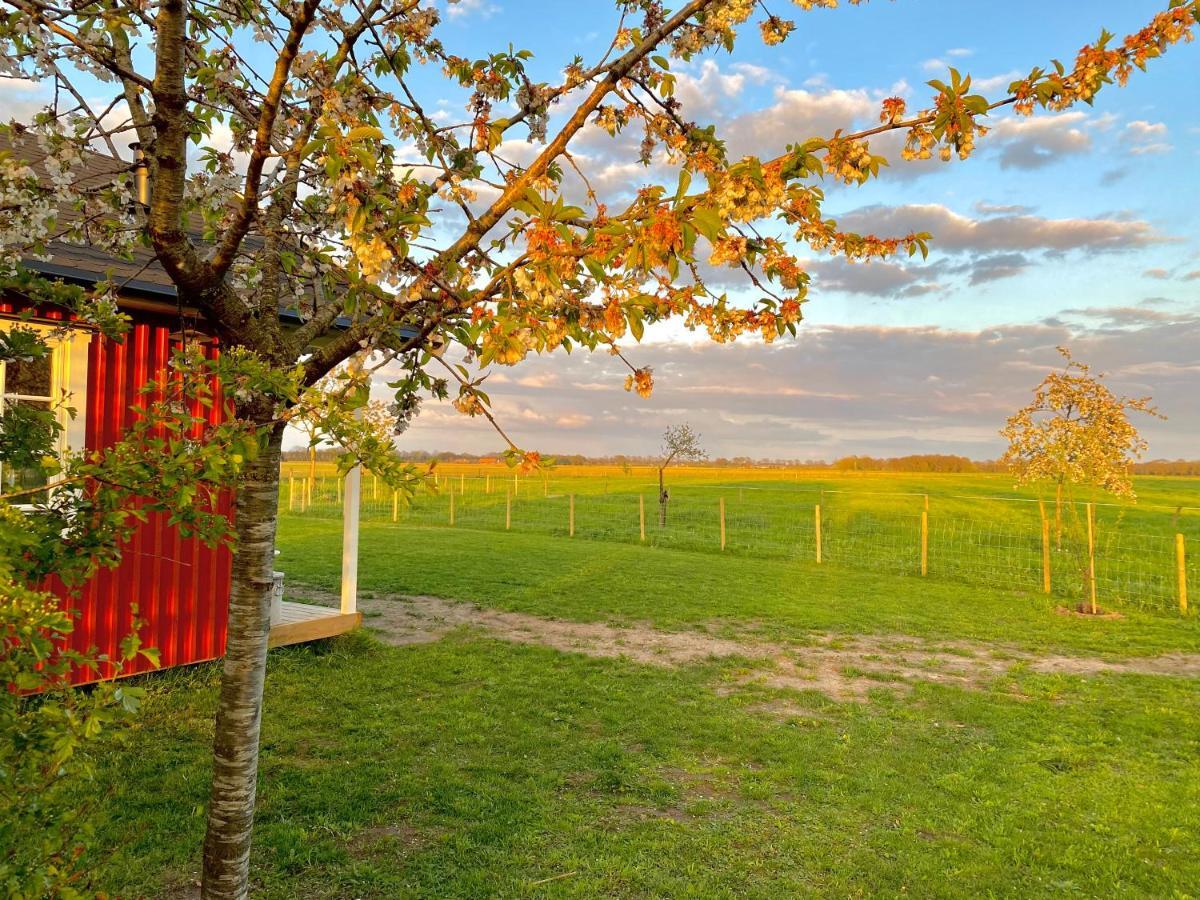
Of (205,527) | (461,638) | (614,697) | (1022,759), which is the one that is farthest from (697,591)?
(205,527)

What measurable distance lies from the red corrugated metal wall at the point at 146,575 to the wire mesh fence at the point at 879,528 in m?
3.41

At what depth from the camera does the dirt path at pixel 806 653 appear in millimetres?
7219

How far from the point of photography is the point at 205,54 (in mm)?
3484

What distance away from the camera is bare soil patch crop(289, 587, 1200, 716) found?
7.17 meters

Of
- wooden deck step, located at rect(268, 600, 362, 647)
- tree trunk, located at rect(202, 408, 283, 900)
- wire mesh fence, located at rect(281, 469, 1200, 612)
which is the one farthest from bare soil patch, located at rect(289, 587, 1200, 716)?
tree trunk, located at rect(202, 408, 283, 900)

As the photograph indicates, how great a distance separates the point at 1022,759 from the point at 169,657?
268 inches

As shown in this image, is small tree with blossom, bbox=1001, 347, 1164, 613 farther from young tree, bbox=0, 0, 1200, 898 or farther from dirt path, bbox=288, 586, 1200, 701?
young tree, bbox=0, 0, 1200, 898

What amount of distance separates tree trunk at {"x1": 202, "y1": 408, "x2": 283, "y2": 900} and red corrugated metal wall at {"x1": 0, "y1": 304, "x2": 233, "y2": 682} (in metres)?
3.17

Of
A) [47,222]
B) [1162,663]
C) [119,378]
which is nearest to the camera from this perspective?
[47,222]

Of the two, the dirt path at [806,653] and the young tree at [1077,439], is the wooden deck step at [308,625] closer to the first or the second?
the dirt path at [806,653]

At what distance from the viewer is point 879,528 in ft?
80.8

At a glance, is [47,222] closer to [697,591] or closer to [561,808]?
[561,808]

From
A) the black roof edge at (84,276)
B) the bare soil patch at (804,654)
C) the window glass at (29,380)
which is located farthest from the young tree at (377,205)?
the bare soil patch at (804,654)

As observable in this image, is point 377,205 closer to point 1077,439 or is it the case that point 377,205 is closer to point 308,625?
point 308,625
